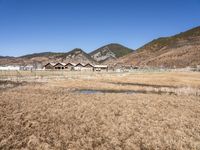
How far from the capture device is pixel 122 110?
19.8 m

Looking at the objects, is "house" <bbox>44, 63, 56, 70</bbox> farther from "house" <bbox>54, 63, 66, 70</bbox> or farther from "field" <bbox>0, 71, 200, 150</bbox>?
"field" <bbox>0, 71, 200, 150</bbox>

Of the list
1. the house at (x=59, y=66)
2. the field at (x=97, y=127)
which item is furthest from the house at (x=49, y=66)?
the field at (x=97, y=127)

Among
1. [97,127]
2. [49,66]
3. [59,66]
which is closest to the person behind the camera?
[97,127]

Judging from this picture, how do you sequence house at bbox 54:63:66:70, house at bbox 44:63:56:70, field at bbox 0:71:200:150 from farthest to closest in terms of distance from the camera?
house at bbox 54:63:66:70
house at bbox 44:63:56:70
field at bbox 0:71:200:150

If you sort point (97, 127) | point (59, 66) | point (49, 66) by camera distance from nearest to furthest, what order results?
point (97, 127) < point (49, 66) < point (59, 66)

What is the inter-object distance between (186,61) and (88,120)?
16058 cm

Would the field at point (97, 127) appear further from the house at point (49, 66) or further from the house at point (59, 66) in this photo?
the house at point (59, 66)

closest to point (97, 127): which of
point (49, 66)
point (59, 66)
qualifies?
point (49, 66)

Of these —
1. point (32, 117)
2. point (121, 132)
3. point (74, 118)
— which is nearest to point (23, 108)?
point (32, 117)

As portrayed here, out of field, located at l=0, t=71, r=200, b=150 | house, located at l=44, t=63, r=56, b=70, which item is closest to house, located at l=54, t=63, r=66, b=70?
house, located at l=44, t=63, r=56, b=70

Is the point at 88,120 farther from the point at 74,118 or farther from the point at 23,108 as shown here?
the point at 23,108

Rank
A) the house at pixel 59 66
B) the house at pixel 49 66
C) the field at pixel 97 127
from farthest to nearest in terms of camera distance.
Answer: the house at pixel 59 66
the house at pixel 49 66
the field at pixel 97 127

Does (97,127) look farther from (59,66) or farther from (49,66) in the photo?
(59,66)

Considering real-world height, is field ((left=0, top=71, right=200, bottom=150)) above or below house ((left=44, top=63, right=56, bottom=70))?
below
